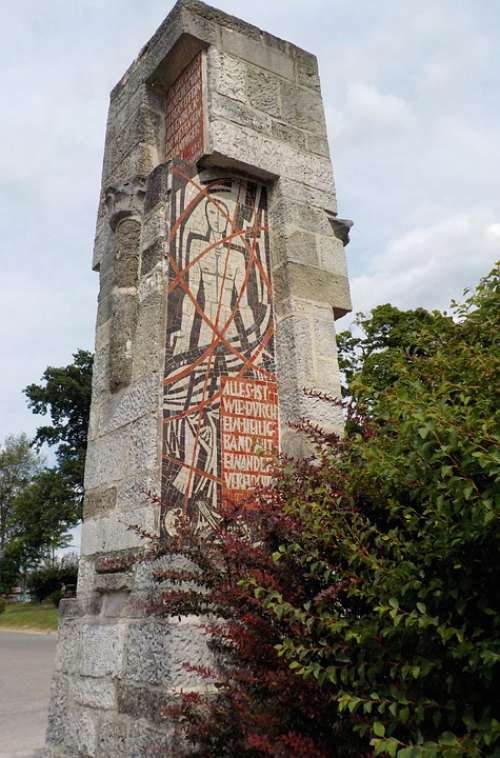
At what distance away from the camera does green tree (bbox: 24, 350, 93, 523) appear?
29.1 metres

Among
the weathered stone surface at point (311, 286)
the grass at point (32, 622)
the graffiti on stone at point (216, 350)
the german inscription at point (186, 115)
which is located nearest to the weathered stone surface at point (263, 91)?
the german inscription at point (186, 115)

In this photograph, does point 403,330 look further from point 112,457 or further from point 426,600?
point 426,600

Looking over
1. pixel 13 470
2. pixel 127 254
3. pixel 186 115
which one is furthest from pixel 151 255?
pixel 13 470

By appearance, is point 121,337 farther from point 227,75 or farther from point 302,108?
point 302,108

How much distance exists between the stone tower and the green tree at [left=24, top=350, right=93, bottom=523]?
25.6m

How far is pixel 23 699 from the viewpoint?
23.0 feet

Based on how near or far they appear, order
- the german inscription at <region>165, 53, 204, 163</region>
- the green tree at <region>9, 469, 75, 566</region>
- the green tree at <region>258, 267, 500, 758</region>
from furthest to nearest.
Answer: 1. the green tree at <region>9, 469, 75, 566</region>
2. the german inscription at <region>165, 53, 204, 163</region>
3. the green tree at <region>258, 267, 500, 758</region>

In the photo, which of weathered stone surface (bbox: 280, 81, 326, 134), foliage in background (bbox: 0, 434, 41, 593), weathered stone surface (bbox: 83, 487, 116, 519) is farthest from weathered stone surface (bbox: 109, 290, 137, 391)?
foliage in background (bbox: 0, 434, 41, 593)

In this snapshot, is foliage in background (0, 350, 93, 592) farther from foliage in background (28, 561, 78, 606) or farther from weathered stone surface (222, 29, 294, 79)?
weathered stone surface (222, 29, 294, 79)

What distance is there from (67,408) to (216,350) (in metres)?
27.4

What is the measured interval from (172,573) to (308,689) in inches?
29.7

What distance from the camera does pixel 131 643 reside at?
9.76 ft

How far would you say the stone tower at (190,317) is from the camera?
10.6 ft

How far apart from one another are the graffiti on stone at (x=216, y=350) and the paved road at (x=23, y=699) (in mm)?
2596
